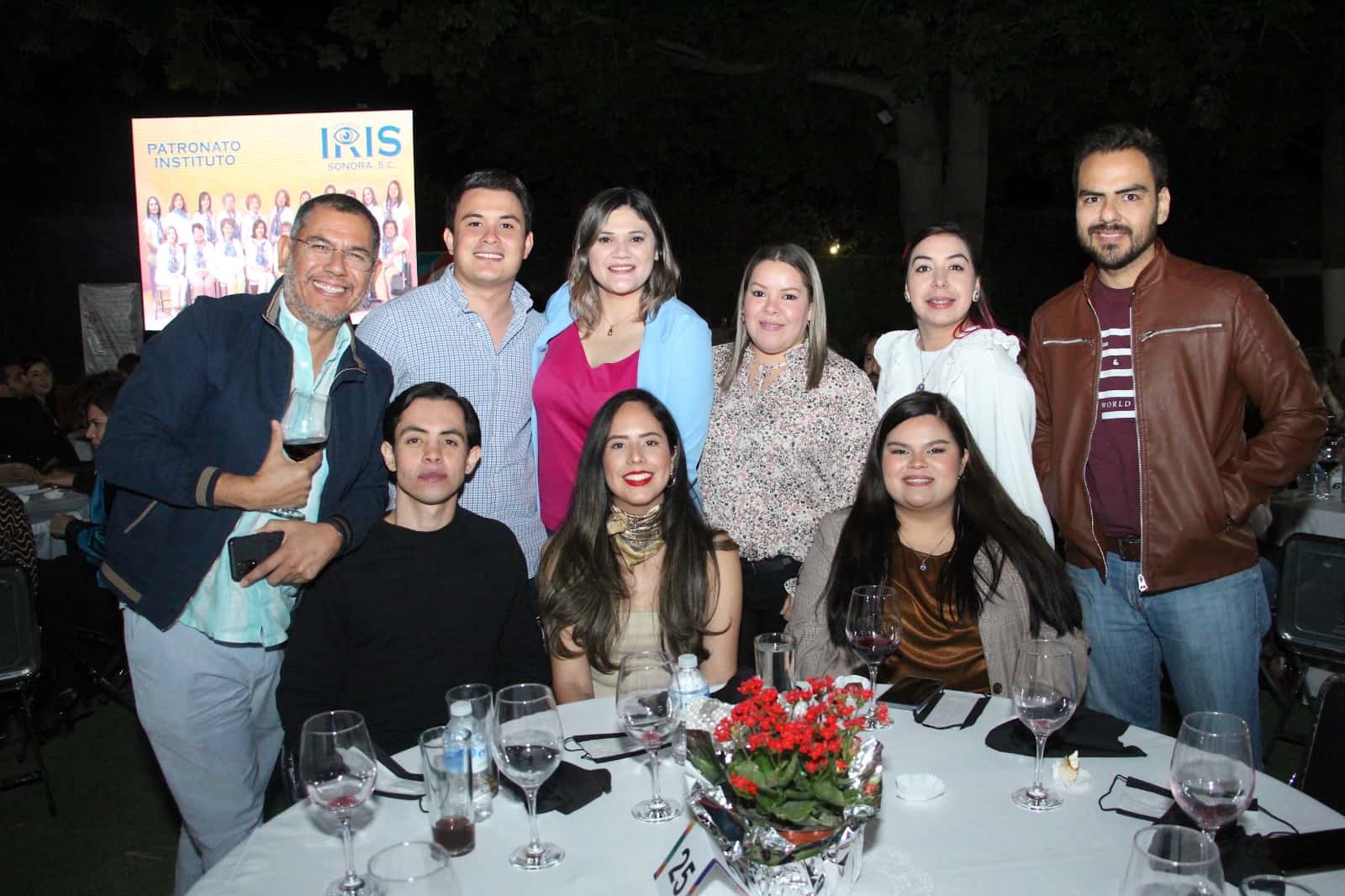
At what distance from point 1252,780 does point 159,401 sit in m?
2.33

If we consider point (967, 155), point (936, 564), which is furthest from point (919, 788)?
point (967, 155)

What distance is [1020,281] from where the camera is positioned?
652 inches

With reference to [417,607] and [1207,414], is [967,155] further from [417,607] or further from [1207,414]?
[417,607]

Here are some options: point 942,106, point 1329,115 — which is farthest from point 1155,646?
point 1329,115

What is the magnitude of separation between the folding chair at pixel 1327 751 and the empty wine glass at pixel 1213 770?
0.91 meters

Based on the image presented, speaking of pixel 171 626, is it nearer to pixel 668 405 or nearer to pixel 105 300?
pixel 668 405

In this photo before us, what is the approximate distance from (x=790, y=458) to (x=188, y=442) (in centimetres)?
171

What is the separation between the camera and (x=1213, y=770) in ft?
5.03

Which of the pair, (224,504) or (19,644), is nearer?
(224,504)

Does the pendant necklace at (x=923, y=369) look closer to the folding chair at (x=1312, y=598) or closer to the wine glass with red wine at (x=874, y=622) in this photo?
the wine glass with red wine at (x=874, y=622)

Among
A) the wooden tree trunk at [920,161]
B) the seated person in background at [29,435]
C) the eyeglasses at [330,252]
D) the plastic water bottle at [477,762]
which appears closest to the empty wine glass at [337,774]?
the plastic water bottle at [477,762]

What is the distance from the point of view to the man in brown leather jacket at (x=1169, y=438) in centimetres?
262

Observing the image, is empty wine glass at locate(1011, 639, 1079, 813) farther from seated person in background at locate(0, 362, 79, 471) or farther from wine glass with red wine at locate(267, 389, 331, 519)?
seated person in background at locate(0, 362, 79, 471)

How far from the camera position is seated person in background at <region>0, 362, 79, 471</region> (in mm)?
6605
